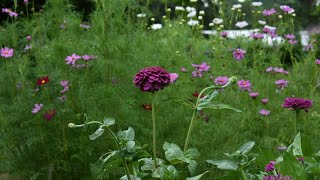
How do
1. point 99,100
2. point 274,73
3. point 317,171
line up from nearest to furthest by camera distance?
point 317,171, point 99,100, point 274,73

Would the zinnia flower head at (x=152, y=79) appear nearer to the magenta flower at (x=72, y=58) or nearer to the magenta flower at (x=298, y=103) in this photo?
the magenta flower at (x=298, y=103)

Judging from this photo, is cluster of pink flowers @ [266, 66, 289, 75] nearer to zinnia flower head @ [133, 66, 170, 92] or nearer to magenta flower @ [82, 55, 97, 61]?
magenta flower @ [82, 55, 97, 61]

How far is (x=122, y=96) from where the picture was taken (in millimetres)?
2955

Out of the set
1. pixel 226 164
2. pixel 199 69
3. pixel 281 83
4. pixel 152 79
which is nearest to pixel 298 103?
pixel 226 164

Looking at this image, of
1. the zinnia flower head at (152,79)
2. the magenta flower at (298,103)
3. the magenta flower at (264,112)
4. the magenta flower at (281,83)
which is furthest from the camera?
the magenta flower at (281,83)

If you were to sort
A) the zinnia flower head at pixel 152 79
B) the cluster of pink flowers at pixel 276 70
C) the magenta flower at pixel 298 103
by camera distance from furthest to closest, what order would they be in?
the cluster of pink flowers at pixel 276 70, the magenta flower at pixel 298 103, the zinnia flower head at pixel 152 79

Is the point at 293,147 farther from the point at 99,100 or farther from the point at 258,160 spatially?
the point at 99,100

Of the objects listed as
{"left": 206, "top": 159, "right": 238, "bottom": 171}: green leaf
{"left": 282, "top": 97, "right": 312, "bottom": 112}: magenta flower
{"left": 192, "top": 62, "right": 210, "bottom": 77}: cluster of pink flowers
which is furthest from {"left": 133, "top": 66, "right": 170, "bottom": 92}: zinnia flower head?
{"left": 192, "top": 62, "right": 210, "bottom": 77}: cluster of pink flowers

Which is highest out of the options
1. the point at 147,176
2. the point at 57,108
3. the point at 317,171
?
the point at 317,171

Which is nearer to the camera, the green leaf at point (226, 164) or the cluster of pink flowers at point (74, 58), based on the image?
the green leaf at point (226, 164)

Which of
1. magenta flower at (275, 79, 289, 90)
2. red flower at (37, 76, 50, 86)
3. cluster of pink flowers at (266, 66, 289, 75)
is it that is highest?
red flower at (37, 76, 50, 86)

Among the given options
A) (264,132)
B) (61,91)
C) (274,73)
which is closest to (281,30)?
(274,73)

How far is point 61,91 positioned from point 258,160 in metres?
1.31

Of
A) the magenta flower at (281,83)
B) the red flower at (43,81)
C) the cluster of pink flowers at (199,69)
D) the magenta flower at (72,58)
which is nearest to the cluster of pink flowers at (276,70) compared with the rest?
the magenta flower at (281,83)
